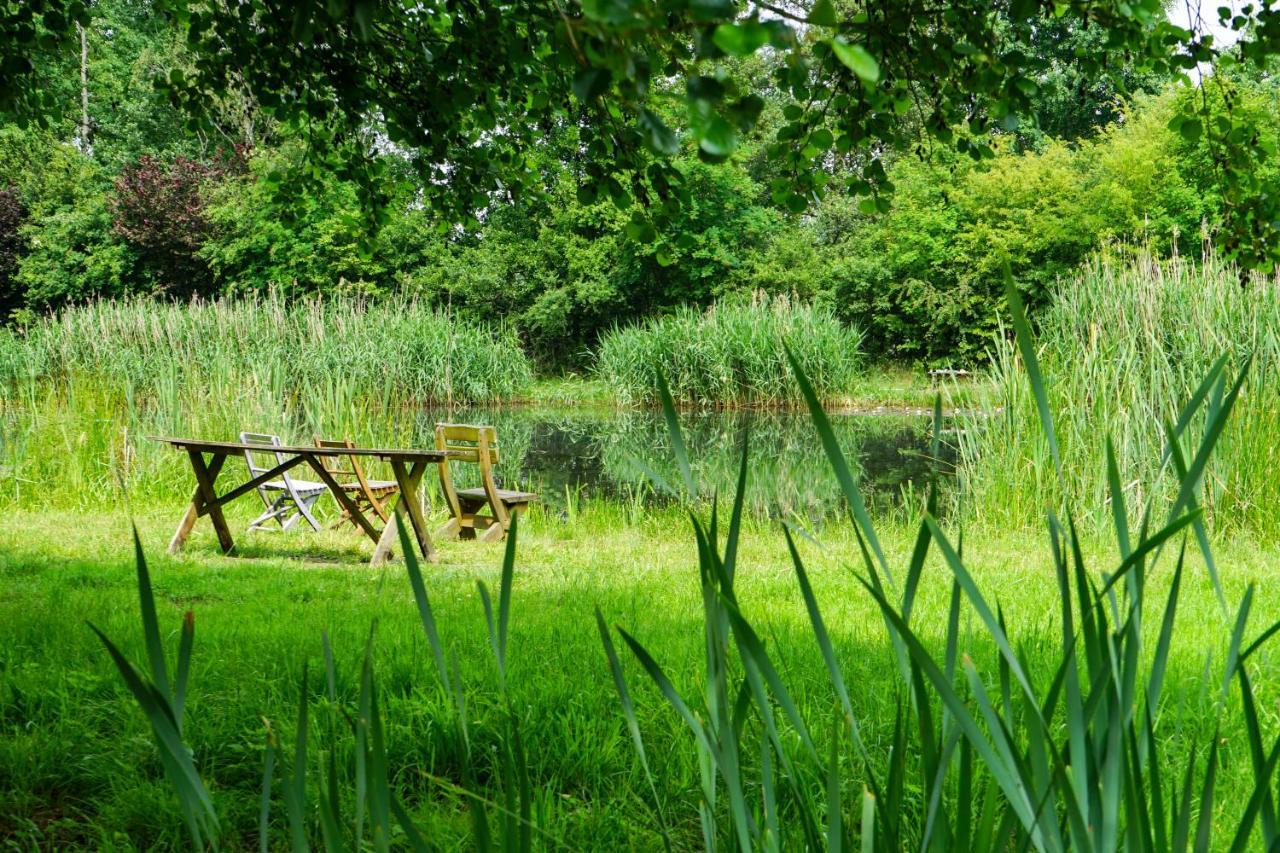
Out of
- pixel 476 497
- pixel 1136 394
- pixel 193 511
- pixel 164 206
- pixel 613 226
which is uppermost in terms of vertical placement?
pixel 164 206

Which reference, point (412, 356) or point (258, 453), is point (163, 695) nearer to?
point (258, 453)

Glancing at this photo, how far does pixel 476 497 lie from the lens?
7430 mm

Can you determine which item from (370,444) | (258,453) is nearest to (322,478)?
(258,453)

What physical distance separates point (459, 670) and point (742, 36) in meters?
1.81

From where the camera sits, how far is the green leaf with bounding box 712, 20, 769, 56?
2.53ft

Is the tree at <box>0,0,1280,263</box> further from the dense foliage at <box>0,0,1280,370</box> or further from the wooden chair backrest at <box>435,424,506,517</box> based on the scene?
the dense foliage at <box>0,0,1280,370</box>

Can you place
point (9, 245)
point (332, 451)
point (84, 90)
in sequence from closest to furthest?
1. point (332, 451)
2. point (9, 245)
3. point (84, 90)

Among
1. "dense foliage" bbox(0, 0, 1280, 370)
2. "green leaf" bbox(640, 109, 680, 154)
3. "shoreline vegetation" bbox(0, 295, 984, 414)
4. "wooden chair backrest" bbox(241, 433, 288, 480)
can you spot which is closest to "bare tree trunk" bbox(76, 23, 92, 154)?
"dense foliage" bbox(0, 0, 1280, 370)

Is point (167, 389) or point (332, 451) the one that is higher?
point (167, 389)

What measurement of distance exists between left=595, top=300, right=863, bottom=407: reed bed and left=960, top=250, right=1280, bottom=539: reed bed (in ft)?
33.7

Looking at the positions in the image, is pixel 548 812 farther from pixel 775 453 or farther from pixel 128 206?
pixel 128 206

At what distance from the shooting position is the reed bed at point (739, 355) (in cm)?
1784

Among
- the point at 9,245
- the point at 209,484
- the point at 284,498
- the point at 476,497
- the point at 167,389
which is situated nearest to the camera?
the point at 209,484

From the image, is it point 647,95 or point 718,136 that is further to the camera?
point 647,95
